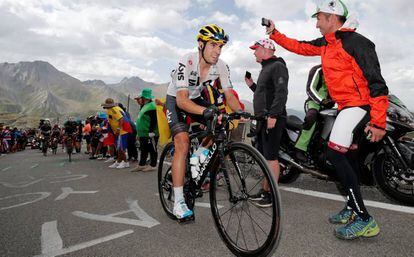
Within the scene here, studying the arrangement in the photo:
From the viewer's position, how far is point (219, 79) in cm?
399

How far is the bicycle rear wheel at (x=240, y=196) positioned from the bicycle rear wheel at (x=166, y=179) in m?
1.05

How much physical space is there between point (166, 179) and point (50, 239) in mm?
1488

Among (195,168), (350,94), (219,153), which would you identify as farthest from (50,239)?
(350,94)

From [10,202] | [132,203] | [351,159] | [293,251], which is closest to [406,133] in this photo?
[351,159]

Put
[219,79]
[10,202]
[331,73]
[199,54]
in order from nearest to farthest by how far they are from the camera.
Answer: [331,73] < [199,54] < [219,79] < [10,202]

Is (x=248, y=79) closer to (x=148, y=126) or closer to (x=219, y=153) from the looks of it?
(x=219, y=153)

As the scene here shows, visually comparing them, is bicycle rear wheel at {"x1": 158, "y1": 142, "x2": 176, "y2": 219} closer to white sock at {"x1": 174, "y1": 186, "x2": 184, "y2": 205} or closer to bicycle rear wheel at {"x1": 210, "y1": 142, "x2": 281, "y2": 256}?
white sock at {"x1": 174, "y1": 186, "x2": 184, "y2": 205}

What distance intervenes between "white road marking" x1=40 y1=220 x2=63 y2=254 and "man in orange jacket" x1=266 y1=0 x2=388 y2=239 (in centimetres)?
285

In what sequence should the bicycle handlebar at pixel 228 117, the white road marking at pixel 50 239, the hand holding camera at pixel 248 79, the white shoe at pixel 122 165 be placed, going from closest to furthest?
the bicycle handlebar at pixel 228 117 → the white road marking at pixel 50 239 → the hand holding camera at pixel 248 79 → the white shoe at pixel 122 165

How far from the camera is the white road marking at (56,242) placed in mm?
3141

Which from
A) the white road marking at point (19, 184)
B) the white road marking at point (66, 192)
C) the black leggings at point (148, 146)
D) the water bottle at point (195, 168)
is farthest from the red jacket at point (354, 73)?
the white road marking at point (19, 184)

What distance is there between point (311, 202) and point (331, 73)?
1966 mm

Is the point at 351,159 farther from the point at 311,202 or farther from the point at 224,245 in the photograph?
the point at 224,245

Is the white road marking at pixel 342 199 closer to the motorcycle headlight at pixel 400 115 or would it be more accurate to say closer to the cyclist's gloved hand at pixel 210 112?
the motorcycle headlight at pixel 400 115
